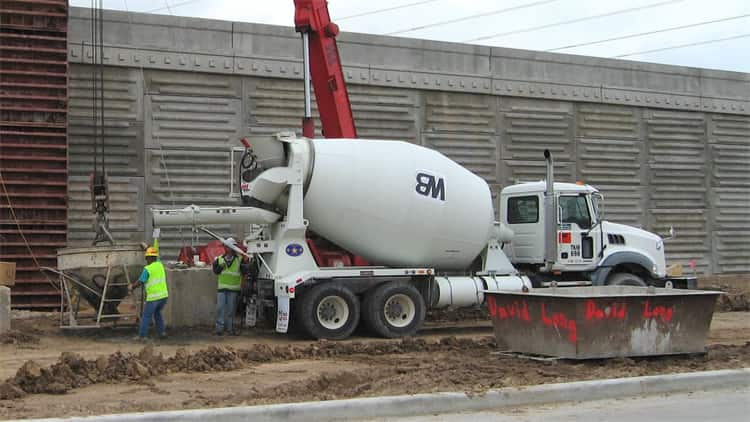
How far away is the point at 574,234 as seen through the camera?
59.0ft

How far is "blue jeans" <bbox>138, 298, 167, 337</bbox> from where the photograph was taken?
610 inches

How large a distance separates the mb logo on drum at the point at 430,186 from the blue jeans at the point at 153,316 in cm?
471

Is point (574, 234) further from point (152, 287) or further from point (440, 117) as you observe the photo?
point (440, 117)

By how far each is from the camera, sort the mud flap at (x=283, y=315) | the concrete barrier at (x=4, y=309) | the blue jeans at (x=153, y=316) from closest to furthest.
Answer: the mud flap at (x=283, y=315), the blue jeans at (x=153, y=316), the concrete barrier at (x=4, y=309)

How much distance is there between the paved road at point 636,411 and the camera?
8.99 metres

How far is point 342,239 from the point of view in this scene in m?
16.2

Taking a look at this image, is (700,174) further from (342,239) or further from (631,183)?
(342,239)

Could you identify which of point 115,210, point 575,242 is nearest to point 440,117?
point 575,242

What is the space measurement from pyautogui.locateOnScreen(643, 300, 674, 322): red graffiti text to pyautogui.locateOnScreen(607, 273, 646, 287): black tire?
5815mm

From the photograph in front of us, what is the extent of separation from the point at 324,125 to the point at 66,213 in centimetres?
584

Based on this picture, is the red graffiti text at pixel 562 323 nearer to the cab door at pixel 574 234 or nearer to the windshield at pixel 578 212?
the cab door at pixel 574 234

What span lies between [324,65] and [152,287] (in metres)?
5.94

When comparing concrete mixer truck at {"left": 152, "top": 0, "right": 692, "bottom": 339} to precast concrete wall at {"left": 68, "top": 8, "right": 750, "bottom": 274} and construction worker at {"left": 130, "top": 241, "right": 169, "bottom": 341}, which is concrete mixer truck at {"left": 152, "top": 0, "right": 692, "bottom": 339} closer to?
construction worker at {"left": 130, "top": 241, "right": 169, "bottom": 341}

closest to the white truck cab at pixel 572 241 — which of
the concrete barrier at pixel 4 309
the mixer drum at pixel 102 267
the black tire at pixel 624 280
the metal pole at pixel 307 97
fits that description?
the black tire at pixel 624 280
